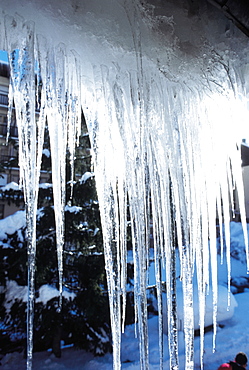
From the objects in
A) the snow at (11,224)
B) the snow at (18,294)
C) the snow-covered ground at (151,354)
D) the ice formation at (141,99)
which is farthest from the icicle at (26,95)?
the snow-covered ground at (151,354)

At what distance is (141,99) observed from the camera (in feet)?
5.11

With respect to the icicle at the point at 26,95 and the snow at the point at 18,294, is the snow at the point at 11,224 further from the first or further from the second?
the icicle at the point at 26,95

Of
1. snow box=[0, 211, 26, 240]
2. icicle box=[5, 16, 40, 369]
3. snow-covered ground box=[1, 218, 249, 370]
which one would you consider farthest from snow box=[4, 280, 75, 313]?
icicle box=[5, 16, 40, 369]

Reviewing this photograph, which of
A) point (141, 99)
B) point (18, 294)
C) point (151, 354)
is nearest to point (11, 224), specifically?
point (18, 294)

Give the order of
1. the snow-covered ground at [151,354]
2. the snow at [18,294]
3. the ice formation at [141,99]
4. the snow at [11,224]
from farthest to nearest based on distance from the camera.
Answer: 1. the snow-covered ground at [151,354]
2. the snow at [11,224]
3. the snow at [18,294]
4. the ice formation at [141,99]

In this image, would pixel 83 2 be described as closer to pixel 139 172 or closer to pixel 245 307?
pixel 139 172

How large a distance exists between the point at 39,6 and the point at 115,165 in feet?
3.88

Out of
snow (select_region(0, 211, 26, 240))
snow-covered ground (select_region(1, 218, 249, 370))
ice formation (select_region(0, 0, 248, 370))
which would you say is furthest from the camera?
snow-covered ground (select_region(1, 218, 249, 370))

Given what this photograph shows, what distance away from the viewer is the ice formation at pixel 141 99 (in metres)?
1.14

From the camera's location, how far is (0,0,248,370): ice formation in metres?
1.14

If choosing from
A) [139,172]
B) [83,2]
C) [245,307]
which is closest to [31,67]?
[83,2]

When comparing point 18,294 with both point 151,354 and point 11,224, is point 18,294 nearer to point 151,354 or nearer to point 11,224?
point 11,224

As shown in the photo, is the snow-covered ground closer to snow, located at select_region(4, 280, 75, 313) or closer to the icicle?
snow, located at select_region(4, 280, 75, 313)

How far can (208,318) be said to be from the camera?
27.4 ft
